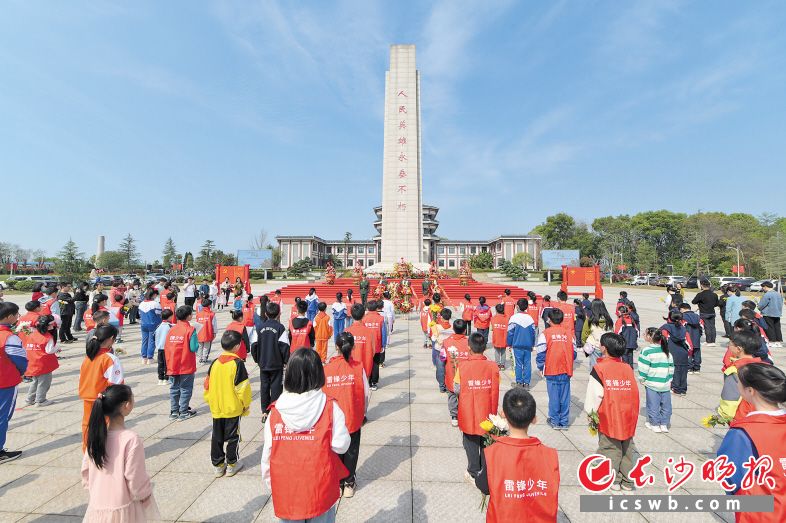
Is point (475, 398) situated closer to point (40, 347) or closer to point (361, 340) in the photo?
point (361, 340)

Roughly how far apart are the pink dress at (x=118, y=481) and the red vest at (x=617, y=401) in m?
4.23

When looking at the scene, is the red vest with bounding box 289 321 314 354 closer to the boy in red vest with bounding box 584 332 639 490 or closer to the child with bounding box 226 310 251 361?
Result: the child with bounding box 226 310 251 361

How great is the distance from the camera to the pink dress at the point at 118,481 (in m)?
2.27

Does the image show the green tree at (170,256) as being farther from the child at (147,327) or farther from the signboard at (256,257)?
the child at (147,327)

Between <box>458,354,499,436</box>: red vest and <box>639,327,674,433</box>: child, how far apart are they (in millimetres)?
2614

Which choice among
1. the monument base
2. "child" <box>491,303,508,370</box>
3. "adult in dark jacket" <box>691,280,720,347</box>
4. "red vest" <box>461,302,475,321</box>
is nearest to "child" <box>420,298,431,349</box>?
"red vest" <box>461,302,475,321</box>

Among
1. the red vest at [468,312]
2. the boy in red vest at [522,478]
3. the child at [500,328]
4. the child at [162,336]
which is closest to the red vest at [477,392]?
the boy in red vest at [522,478]

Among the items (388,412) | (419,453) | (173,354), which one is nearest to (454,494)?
(419,453)

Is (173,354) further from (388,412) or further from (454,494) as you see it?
(454,494)

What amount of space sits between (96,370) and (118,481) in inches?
103

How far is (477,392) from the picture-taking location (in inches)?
149

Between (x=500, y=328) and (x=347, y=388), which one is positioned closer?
(x=347, y=388)

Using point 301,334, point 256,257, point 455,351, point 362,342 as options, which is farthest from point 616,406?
point 256,257

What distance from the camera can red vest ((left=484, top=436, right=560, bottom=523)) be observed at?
222 cm
